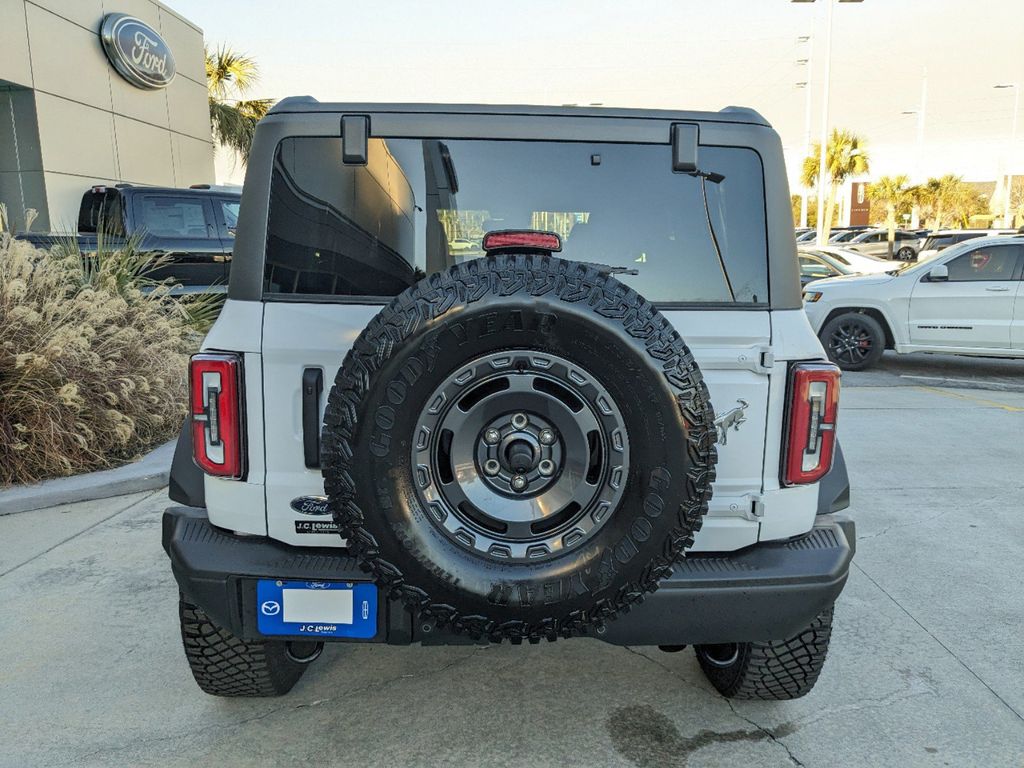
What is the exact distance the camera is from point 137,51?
16.2 metres

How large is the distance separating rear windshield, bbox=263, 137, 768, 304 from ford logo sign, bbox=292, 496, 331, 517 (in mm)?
581

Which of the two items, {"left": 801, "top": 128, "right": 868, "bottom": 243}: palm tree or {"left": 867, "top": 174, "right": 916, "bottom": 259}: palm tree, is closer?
{"left": 801, "top": 128, "right": 868, "bottom": 243}: palm tree

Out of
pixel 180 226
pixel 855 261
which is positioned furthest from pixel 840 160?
pixel 180 226

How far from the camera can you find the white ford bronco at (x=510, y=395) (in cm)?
196

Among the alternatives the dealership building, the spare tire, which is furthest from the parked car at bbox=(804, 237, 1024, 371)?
the dealership building

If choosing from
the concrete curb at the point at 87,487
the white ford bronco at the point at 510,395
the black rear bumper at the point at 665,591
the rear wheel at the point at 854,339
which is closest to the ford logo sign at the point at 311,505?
the white ford bronco at the point at 510,395

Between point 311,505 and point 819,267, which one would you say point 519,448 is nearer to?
point 311,505

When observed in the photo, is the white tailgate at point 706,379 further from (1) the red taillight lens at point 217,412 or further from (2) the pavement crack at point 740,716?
(2) the pavement crack at point 740,716

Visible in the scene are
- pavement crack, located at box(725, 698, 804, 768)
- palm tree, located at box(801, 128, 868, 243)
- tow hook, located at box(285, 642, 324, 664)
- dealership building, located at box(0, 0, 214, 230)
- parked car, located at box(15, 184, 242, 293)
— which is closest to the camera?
pavement crack, located at box(725, 698, 804, 768)

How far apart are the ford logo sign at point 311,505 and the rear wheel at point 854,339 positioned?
9179 millimetres

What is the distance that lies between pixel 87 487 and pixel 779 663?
4.25 m

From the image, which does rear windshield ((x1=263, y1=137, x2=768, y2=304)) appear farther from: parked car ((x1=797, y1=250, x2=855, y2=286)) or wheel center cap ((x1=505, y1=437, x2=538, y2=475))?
parked car ((x1=797, y1=250, x2=855, y2=286))

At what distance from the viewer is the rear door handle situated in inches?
87.5

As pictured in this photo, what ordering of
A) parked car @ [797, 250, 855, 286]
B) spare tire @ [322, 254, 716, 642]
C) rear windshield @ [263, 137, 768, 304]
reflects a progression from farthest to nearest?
parked car @ [797, 250, 855, 286] → rear windshield @ [263, 137, 768, 304] → spare tire @ [322, 254, 716, 642]
